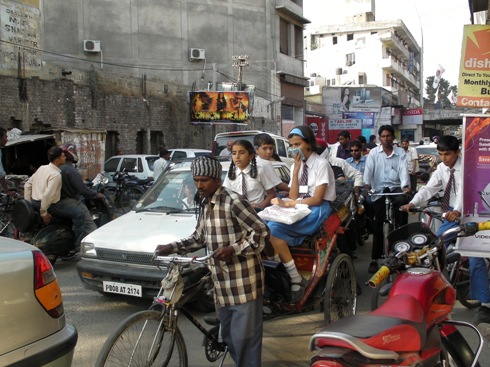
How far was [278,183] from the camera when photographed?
18.0 feet

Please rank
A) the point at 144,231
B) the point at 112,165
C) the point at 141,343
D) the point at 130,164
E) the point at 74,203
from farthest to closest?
the point at 112,165, the point at 130,164, the point at 74,203, the point at 144,231, the point at 141,343

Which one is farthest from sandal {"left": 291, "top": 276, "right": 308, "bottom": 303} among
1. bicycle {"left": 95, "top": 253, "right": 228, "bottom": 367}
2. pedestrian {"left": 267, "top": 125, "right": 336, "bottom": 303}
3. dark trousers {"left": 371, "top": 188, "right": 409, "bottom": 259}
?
dark trousers {"left": 371, "top": 188, "right": 409, "bottom": 259}

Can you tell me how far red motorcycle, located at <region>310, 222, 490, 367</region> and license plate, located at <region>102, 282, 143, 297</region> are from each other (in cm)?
253

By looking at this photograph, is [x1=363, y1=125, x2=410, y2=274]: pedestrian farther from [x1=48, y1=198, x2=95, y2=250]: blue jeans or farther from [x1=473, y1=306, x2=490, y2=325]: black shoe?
[x1=48, y1=198, x2=95, y2=250]: blue jeans

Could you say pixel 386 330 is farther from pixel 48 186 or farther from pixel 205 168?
pixel 48 186

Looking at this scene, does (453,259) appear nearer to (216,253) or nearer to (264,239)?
(264,239)

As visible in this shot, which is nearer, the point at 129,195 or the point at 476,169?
the point at 476,169

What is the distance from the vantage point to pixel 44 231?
6.93 metres

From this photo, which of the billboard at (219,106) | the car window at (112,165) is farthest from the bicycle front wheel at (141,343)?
the billboard at (219,106)

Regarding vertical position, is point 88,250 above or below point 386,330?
below

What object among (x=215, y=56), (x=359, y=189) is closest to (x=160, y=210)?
(x=359, y=189)

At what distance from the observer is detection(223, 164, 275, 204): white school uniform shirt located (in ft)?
17.5

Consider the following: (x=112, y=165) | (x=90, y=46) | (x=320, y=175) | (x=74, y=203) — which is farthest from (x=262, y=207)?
(x=90, y=46)

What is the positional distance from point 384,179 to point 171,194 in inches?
118
